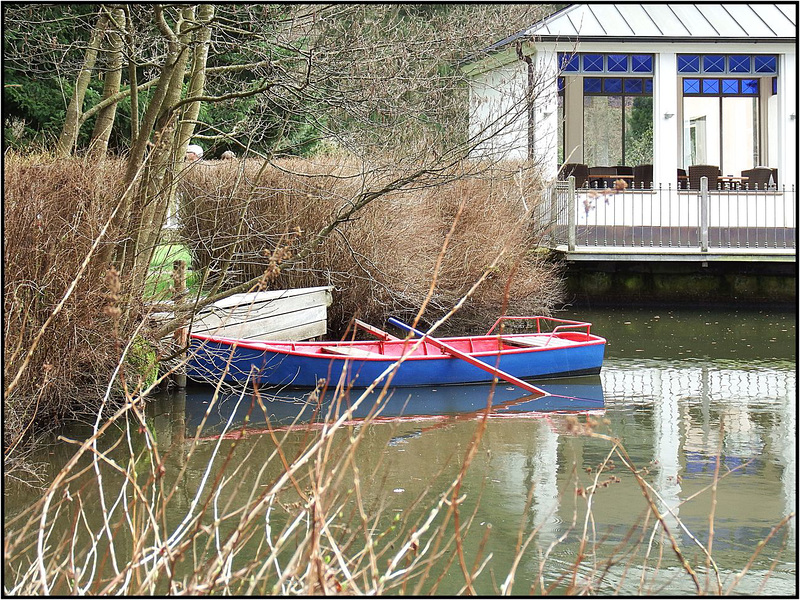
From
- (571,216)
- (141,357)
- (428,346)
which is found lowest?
(428,346)

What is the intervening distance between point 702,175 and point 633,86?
137 inches

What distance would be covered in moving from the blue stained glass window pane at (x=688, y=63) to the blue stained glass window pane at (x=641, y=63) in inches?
23.1

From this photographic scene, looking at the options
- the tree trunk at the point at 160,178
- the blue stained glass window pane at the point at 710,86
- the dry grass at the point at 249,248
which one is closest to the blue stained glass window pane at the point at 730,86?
the blue stained glass window pane at the point at 710,86

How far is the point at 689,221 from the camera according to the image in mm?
17609

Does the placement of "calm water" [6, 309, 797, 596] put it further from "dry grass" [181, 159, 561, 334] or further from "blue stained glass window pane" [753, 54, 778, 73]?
"blue stained glass window pane" [753, 54, 778, 73]

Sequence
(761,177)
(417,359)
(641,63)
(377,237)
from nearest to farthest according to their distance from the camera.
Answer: (417,359), (377,237), (761,177), (641,63)

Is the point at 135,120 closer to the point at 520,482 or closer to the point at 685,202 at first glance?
the point at 520,482

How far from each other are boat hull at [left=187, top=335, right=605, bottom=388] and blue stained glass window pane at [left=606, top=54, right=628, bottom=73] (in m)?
9.38

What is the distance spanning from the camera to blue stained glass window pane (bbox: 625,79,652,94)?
70.6 ft

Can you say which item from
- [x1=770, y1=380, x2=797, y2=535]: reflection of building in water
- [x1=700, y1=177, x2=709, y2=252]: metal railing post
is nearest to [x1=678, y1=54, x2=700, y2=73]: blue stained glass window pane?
[x1=700, y1=177, x2=709, y2=252]: metal railing post

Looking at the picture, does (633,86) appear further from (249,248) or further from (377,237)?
A: (249,248)

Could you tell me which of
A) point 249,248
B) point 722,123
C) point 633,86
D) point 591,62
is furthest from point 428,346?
point 722,123

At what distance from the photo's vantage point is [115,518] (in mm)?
6426

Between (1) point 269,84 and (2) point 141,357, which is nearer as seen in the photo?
(1) point 269,84
